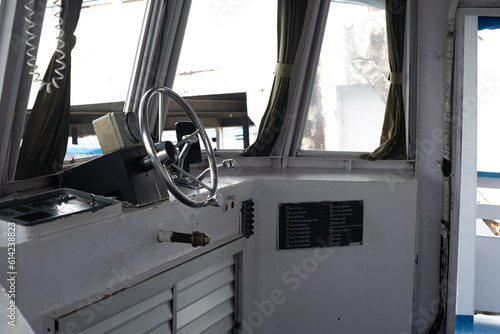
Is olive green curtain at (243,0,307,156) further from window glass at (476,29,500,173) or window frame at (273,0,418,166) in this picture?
window glass at (476,29,500,173)

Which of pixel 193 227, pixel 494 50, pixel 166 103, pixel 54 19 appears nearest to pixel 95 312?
pixel 193 227

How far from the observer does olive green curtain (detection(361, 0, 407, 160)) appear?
10.6ft

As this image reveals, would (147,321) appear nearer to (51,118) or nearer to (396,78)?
(51,118)

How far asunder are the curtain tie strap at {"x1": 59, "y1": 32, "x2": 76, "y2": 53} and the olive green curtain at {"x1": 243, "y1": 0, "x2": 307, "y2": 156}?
140 centimetres

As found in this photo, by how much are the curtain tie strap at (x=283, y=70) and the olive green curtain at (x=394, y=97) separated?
636 millimetres

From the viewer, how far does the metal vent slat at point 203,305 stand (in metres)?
2.13

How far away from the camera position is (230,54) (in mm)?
3113

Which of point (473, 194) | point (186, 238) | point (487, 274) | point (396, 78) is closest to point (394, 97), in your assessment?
point (396, 78)

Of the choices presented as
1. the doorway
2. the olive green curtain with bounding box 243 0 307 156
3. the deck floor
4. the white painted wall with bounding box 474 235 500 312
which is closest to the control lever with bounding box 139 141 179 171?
the olive green curtain with bounding box 243 0 307 156

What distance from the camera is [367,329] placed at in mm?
2828

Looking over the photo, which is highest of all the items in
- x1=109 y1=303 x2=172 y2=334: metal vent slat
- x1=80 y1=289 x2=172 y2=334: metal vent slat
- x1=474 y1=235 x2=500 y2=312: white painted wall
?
x1=80 y1=289 x2=172 y2=334: metal vent slat

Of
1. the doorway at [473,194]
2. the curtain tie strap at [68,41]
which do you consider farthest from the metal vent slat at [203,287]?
the doorway at [473,194]

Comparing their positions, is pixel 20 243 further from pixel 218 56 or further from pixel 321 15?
pixel 321 15

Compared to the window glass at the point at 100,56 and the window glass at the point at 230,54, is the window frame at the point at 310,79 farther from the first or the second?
the window glass at the point at 100,56
